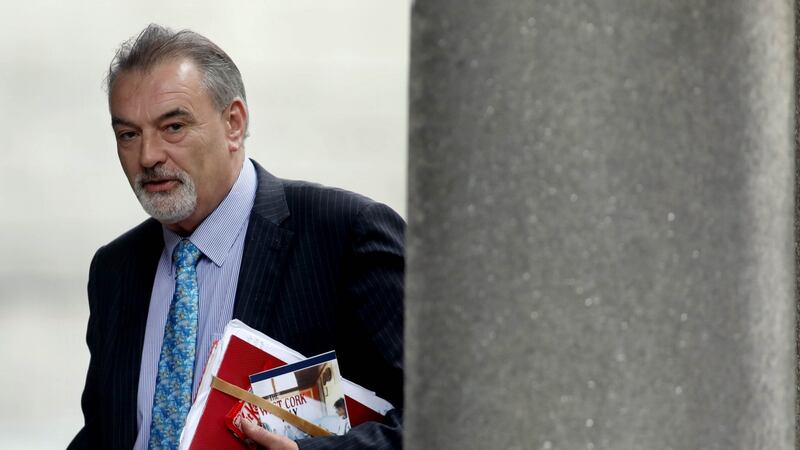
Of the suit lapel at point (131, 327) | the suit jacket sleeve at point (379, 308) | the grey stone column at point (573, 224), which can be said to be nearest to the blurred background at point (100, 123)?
the suit lapel at point (131, 327)

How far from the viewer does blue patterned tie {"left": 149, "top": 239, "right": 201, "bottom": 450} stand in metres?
2.76

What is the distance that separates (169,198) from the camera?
9.55 ft

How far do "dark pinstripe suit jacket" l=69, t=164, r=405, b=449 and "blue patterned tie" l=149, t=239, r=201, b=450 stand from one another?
91 mm

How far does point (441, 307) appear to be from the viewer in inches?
52.5

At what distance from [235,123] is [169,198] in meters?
0.28

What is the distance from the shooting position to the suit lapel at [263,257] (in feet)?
9.14

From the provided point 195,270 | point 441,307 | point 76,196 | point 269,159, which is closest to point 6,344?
point 76,196

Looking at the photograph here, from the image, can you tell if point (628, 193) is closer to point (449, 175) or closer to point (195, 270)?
point (449, 175)

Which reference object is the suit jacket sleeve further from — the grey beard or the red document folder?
the grey beard

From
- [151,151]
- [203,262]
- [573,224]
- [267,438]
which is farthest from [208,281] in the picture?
[573,224]

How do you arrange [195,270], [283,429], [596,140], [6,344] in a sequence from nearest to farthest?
[596,140] < [283,429] < [195,270] < [6,344]

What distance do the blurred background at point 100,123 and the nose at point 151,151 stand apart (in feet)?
20.6

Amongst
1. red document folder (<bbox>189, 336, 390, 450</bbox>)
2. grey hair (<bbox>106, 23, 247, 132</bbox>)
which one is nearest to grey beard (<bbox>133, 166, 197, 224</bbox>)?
grey hair (<bbox>106, 23, 247, 132</bbox>)

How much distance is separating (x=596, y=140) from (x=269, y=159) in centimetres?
827
